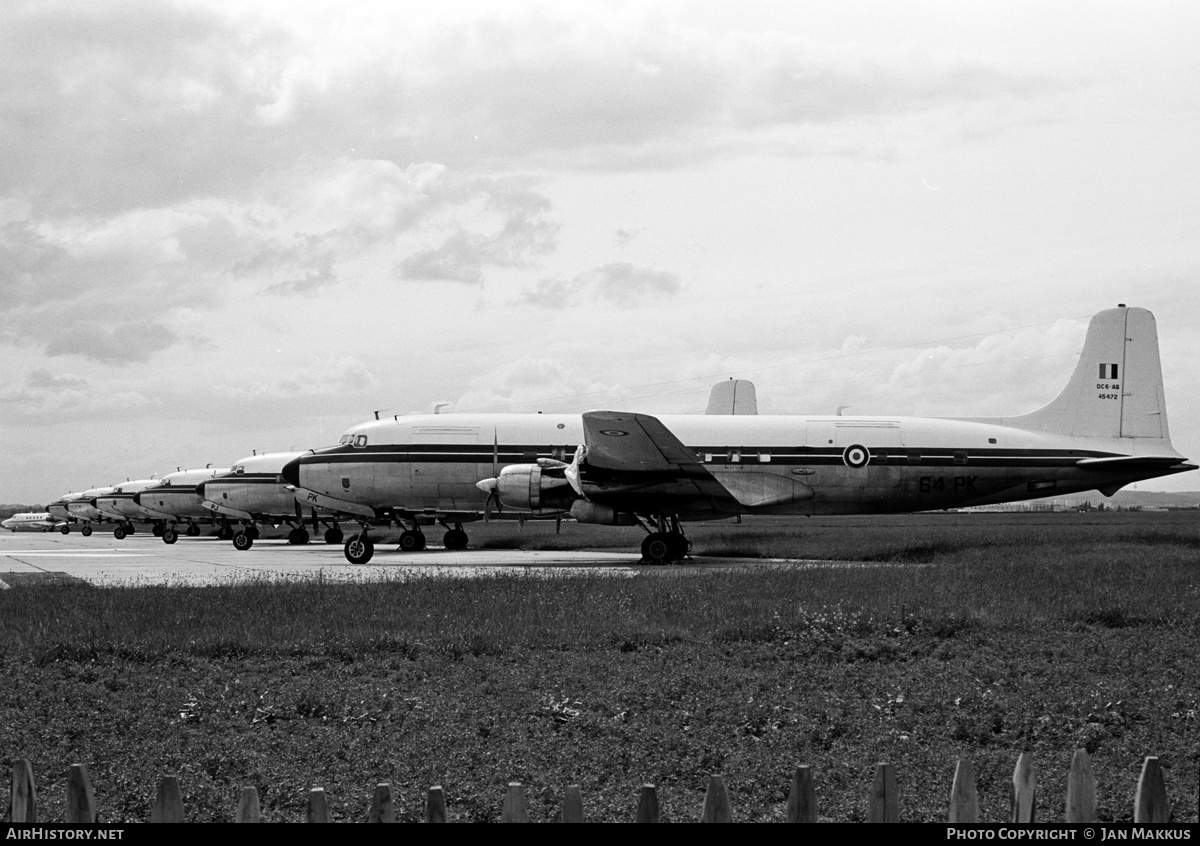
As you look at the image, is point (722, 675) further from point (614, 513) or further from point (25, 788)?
point (614, 513)

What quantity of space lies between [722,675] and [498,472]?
2142 centimetres

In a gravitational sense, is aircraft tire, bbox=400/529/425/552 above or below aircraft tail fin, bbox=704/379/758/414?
below

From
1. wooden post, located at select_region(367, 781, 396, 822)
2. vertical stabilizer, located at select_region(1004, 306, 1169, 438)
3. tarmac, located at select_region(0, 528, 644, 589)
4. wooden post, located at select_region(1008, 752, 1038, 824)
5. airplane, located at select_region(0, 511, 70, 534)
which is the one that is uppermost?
vertical stabilizer, located at select_region(1004, 306, 1169, 438)

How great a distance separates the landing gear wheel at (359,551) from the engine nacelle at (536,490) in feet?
13.3

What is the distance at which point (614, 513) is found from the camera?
28953 millimetres

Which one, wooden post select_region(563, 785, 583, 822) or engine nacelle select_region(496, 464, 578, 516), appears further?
engine nacelle select_region(496, 464, 578, 516)

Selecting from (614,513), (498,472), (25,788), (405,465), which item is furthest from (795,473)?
(25,788)

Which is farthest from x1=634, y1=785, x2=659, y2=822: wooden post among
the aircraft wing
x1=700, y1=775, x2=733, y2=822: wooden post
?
the aircraft wing

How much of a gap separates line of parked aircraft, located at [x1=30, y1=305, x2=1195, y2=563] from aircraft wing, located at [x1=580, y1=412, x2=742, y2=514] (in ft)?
0.14

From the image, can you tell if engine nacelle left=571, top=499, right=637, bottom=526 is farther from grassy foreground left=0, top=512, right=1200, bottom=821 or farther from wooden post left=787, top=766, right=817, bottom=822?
wooden post left=787, top=766, right=817, bottom=822

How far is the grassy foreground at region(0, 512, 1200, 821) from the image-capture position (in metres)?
7.63

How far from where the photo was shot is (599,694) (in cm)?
996

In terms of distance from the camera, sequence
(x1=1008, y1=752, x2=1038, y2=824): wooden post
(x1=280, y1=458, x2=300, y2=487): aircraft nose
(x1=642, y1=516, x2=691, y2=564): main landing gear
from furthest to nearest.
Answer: (x1=280, y1=458, x2=300, y2=487): aircraft nose → (x1=642, y1=516, x2=691, y2=564): main landing gear → (x1=1008, y1=752, x2=1038, y2=824): wooden post

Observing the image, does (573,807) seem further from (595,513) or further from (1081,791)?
(595,513)
